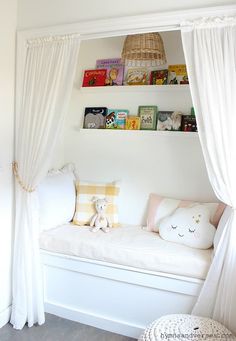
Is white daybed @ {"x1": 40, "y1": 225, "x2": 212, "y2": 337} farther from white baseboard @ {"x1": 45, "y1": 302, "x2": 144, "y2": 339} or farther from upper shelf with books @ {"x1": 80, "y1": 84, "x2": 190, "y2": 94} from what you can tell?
upper shelf with books @ {"x1": 80, "y1": 84, "x2": 190, "y2": 94}

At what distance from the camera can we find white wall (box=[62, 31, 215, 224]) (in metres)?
2.67

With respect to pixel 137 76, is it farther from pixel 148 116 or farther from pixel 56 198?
pixel 56 198

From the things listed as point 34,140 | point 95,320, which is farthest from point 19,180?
point 95,320

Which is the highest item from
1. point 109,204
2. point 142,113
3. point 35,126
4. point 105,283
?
point 142,113

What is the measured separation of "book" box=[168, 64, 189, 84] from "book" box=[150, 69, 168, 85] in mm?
35

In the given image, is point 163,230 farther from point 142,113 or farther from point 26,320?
point 26,320

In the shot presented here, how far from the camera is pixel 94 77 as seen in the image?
2941 mm

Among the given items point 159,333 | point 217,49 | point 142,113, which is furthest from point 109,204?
point 217,49

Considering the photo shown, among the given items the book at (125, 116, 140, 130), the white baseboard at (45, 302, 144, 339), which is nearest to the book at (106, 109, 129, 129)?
the book at (125, 116, 140, 130)

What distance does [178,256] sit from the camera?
210 cm

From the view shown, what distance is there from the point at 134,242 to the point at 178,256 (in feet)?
1.19

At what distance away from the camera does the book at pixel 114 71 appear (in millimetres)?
2846

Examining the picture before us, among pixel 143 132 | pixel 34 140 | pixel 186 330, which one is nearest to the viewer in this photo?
pixel 186 330

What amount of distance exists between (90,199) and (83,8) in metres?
1.49
